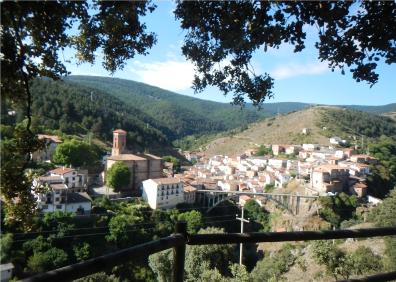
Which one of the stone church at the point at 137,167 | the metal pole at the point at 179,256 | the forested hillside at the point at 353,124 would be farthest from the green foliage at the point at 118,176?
the forested hillside at the point at 353,124

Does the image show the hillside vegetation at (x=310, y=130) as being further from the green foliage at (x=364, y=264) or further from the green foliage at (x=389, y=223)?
the green foliage at (x=364, y=264)

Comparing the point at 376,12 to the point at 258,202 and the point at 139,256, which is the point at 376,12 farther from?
the point at 258,202

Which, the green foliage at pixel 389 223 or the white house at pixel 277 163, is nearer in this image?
the green foliage at pixel 389 223

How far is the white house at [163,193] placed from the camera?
26.5 m

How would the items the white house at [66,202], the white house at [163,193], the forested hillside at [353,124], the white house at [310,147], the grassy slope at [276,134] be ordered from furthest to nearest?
the forested hillside at [353,124]
the grassy slope at [276,134]
the white house at [310,147]
the white house at [163,193]
the white house at [66,202]

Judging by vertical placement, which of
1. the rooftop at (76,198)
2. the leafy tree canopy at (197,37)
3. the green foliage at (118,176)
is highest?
the leafy tree canopy at (197,37)

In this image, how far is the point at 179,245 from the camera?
1488 mm

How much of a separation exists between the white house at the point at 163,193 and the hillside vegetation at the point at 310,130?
32833 millimetres

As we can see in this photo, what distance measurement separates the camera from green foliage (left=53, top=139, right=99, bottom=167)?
97.1ft

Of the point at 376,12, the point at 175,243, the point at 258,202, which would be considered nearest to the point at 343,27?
the point at 376,12

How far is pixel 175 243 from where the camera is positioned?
1.46 m

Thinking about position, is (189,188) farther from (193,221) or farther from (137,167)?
(193,221)

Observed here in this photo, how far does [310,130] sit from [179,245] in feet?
204

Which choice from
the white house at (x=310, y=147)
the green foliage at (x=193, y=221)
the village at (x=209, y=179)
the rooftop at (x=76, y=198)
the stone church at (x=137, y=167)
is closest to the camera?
the rooftop at (x=76, y=198)
